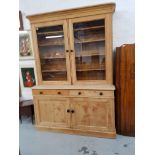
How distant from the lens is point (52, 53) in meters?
2.97

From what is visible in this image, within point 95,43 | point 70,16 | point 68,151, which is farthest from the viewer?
point 95,43

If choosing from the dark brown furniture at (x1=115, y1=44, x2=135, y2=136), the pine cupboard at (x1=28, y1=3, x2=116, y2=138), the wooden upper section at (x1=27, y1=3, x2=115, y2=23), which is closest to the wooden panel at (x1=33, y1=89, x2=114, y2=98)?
the pine cupboard at (x1=28, y1=3, x2=116, y2=138)

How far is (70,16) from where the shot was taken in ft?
8.38

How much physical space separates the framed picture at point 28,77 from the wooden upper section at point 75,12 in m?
1.08

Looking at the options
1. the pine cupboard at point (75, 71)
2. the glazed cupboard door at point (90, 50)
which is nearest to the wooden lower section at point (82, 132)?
the pine cupboard at point (75, 71)

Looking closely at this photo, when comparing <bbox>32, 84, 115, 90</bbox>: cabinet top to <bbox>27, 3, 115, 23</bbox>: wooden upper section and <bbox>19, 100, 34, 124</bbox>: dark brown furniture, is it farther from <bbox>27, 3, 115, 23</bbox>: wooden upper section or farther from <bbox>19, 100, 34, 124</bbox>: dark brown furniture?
<bbox>27, 3, 115, 23</bbox>: wooden upper section

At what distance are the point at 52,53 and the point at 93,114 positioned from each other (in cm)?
129

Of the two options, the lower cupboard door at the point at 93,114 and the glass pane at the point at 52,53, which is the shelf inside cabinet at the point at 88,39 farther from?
the lower cupboard door at the point at 93,114

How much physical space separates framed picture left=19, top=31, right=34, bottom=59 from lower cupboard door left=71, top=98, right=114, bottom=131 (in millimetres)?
1425

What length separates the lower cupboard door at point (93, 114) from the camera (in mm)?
2523
